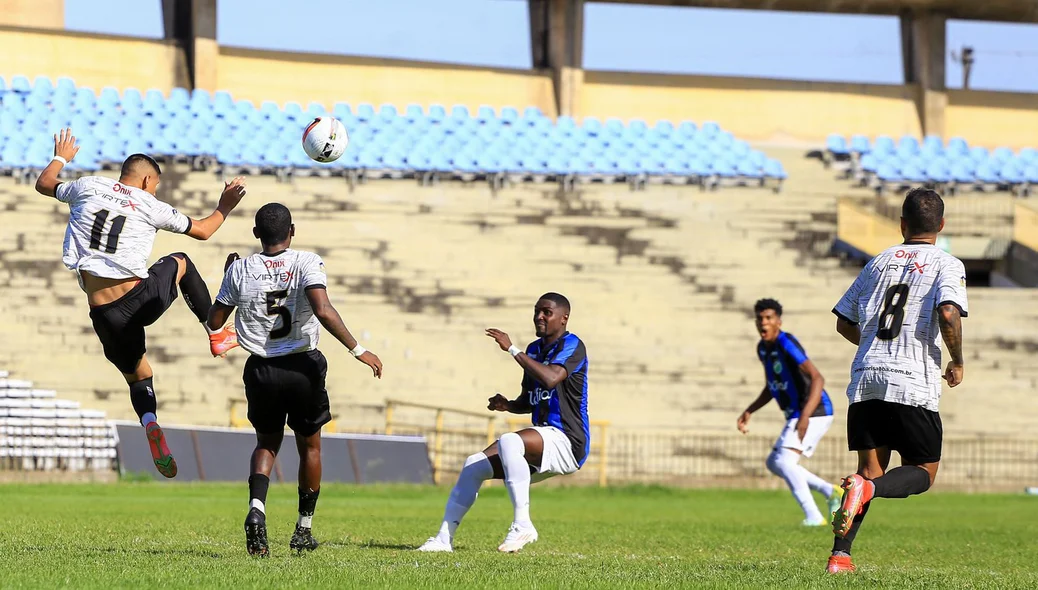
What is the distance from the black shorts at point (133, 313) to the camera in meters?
9.09

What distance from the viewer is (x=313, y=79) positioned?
34.5 m

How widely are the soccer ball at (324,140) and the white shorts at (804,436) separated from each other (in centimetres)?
566

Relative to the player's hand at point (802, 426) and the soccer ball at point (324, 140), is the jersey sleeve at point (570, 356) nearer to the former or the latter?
the soccer ball at point (324, 140)

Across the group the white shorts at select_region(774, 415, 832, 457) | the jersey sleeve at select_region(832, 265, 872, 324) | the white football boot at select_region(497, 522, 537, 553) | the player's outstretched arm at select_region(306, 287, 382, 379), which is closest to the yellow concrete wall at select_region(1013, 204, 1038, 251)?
the white shorts at select_region(774, 415, 832, 457)

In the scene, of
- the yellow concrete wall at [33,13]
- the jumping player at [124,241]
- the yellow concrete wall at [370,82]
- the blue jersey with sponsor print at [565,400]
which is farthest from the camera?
the yellow concrete wall at [370,82]

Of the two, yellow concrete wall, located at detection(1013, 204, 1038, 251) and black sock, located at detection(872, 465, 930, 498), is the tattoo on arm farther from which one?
yellow concrete wall, located at detection(1013, 204, 1038, 251)

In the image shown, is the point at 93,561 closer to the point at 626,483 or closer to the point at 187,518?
the point at 187,518

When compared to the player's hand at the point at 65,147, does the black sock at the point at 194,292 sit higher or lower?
lower

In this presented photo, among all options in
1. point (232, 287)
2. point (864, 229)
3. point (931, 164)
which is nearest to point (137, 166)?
point (232, 287)

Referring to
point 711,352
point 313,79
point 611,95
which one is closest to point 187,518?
point 711,352

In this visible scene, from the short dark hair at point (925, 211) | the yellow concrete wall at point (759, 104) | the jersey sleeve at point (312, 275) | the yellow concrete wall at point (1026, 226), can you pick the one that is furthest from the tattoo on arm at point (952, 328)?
the yellow concrete wall at point (759, 104)

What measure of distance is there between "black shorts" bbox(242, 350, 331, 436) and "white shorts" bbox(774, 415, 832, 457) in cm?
633

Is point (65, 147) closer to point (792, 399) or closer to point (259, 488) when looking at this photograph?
point (259, 488)

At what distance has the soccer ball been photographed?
10164mm
